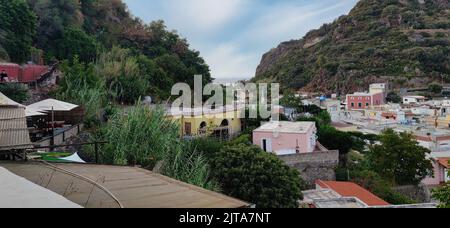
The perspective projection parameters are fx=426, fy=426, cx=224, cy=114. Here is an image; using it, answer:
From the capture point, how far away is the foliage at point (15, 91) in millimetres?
11719

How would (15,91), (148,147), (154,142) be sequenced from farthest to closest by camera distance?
(15,91) → (154,142) → (148,147)

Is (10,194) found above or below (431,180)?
above

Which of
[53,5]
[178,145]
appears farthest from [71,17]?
[178,145]

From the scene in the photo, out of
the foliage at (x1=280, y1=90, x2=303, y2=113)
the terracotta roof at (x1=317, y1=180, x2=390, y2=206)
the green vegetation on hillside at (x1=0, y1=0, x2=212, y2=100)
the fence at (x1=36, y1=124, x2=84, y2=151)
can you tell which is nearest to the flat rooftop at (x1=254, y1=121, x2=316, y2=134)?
the terracotta roof at (x1=317, y1=180, x2=390, y2=206)

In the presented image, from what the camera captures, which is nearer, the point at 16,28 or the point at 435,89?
the point at 16,28

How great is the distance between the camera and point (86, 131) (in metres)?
10.7

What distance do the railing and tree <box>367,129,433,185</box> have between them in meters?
12.0

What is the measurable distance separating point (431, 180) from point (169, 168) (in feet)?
43.4

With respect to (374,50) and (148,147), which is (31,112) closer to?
(148,147)

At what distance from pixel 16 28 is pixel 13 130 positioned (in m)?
12.3

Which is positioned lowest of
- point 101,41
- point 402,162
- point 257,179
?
point 402,162

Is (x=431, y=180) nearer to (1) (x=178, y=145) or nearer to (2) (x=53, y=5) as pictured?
(1) (x=178, y=145)

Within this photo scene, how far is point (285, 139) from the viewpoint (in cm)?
1474

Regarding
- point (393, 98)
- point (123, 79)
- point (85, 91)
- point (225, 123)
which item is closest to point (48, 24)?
point (123, 79)
